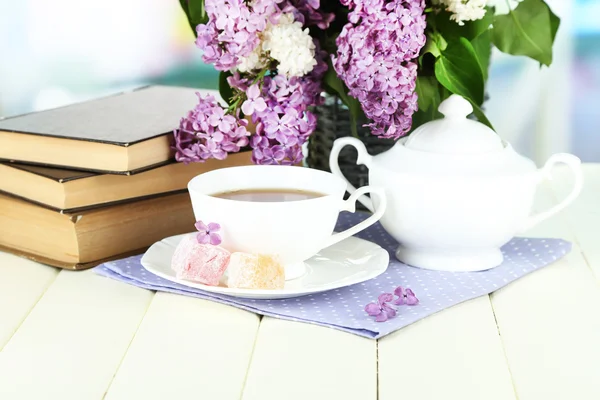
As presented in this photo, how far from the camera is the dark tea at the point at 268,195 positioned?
1.06 m

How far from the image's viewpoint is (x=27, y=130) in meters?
1.17

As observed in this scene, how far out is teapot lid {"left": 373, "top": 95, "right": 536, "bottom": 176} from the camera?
1049 mm

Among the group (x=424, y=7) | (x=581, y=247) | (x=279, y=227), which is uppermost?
(x=424, y=7)

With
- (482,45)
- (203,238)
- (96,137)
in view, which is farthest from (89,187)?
(482,45)

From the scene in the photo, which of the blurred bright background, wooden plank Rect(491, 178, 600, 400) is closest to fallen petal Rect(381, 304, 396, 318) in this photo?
wooden plank Rect(491, 178, 600, 400)

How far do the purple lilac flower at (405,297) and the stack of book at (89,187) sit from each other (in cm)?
36

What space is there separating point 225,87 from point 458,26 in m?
0.32

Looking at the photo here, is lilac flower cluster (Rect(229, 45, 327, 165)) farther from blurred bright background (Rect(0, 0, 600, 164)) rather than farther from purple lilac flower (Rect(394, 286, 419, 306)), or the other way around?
blurred bright background (Rect(0, 0, 600, 164))

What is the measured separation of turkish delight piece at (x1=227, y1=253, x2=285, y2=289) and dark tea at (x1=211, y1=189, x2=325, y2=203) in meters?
0.11

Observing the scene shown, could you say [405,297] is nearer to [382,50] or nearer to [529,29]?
[382,50]

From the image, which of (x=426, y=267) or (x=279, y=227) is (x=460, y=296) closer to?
(x=426, y=267)

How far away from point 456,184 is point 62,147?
19.3 inches

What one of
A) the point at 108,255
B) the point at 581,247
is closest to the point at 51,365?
the point at 108,255

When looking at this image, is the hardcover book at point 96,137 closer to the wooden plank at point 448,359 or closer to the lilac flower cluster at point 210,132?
the lilac flower cluster at point 210,132
